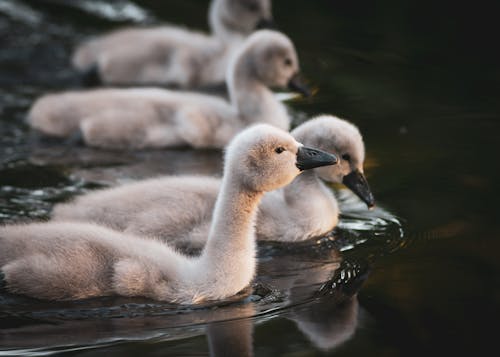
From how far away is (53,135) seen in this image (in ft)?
25.2

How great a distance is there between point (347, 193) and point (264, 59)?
5.06 feet

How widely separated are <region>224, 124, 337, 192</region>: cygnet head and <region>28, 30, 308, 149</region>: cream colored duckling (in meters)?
2.59

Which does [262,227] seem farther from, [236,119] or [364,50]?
[364,50]

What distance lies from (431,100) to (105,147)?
263 cm

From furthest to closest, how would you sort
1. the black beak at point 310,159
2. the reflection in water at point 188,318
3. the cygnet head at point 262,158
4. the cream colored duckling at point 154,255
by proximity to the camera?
the black beak at point 310,159 → the cygnet head at point 262,158 → the cream colored duckling at point 154,255 → the reflection in water at point 188,318

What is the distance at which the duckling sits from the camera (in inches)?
215

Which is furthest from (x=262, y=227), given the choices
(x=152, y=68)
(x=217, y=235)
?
(x=152, y=68)

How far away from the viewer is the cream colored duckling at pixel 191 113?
7.54 metres

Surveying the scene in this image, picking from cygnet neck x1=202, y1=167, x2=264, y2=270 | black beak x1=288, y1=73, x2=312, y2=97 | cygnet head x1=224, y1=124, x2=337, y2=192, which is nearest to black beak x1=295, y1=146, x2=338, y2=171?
cygnet head x1=224, y1=124, x2=337, y2=192

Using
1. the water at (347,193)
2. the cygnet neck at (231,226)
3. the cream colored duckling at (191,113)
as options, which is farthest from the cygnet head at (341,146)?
the cream colored duckling at (191,113)

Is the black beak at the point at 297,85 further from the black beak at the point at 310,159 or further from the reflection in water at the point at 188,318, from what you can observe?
the reflection in water at the point at 188,318

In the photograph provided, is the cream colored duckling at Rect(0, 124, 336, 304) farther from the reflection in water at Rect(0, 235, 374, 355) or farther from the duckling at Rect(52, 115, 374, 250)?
the duckling at Rect(52, 115, 374, 250)

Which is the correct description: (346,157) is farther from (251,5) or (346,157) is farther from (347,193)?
(251,5)

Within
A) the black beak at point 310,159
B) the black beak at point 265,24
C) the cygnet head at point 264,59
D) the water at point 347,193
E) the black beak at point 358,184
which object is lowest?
the water at point 347,193
